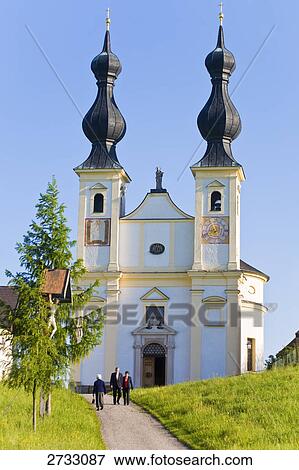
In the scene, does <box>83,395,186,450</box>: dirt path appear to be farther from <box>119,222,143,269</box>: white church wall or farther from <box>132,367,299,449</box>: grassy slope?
<box>119,222,143,269</box>: white church wall

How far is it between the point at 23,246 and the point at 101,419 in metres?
4.91

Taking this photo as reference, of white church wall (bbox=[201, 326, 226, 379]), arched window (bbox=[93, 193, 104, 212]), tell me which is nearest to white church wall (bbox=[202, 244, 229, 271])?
white church wall (bbox=[201, 326, 226, 379])

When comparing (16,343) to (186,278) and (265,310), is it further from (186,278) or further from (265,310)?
(265,310)

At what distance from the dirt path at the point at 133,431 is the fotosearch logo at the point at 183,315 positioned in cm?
1252

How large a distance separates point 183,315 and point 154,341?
164 cm

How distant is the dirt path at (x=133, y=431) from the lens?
16494 millimetres

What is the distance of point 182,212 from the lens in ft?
125

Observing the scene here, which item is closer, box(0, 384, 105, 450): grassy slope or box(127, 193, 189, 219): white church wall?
box(0, 384, 105, 450): grassy slope

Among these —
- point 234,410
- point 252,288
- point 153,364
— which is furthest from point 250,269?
point 234,410

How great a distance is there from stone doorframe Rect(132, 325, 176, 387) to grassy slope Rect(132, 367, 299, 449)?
862cm

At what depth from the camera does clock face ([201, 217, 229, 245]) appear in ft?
123

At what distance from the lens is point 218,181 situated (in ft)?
124

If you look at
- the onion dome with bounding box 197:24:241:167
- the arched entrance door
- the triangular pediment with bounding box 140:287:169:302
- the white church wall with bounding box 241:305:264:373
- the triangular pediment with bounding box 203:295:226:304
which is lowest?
the arched entrance door

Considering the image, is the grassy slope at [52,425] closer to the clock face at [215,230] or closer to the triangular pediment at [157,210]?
the clock face at [215,230]
